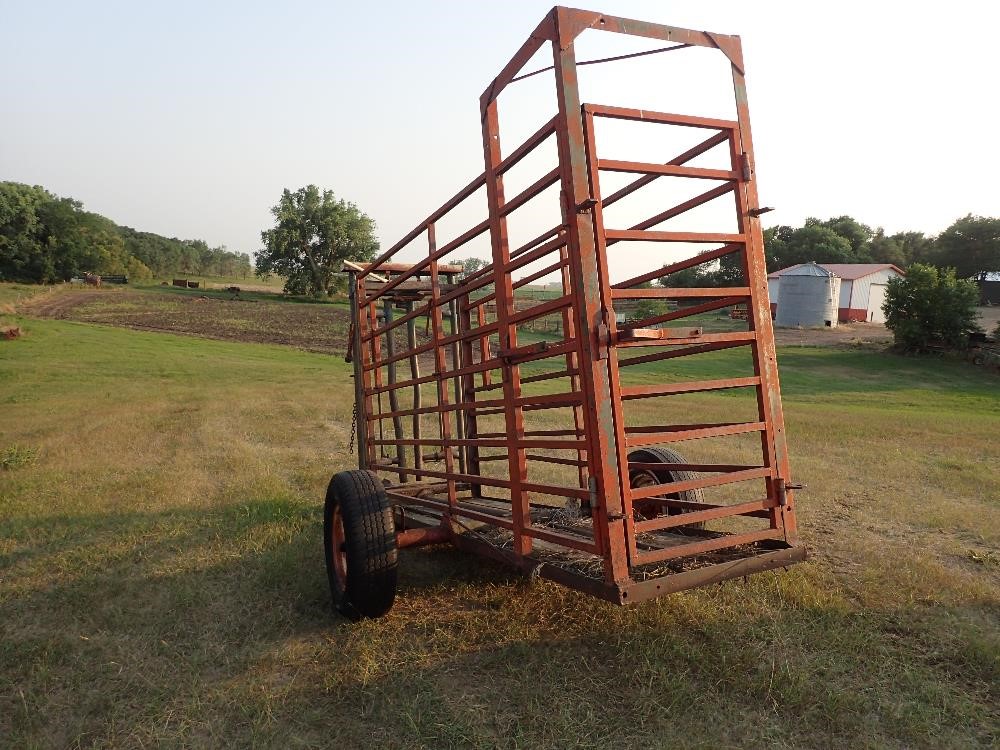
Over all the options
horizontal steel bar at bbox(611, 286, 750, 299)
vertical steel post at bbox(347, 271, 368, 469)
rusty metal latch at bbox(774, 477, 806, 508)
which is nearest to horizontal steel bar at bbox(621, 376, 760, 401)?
horizontal steel bar at bbox(611, 286, 750, 299)

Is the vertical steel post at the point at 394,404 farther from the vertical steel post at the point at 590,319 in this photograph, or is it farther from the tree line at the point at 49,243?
the tree line at the point at 49,243

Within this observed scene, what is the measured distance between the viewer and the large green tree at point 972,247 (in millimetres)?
59281

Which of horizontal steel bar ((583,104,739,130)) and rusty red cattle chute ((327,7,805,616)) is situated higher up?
horizontal steel bar ((583,104,739,130))

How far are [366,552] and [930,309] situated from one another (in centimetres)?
3184

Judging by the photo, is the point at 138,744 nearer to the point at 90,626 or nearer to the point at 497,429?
the point at 90,626

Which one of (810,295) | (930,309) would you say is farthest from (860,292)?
(930,309)

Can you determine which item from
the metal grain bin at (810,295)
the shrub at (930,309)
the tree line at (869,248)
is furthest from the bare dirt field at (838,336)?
the tree line at (869,248)

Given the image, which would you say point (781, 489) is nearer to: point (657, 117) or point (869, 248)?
point (657, 117)

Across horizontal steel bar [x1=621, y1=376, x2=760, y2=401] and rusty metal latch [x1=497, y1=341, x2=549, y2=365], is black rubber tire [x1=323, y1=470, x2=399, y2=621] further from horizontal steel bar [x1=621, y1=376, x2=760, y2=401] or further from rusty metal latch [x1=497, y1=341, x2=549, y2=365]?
horizontal steel bar [x1=621, y1=376, x2=760, y2=401]

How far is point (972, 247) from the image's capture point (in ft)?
198

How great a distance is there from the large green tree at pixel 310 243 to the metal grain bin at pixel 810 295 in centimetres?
4098

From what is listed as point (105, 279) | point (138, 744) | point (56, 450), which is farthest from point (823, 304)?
point (105, 279)

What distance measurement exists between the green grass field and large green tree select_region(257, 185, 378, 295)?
201 feet

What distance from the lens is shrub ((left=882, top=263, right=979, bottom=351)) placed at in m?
28.4
